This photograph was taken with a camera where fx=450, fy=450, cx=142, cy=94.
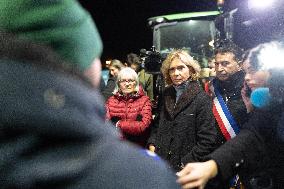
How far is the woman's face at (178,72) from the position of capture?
4.45 metres

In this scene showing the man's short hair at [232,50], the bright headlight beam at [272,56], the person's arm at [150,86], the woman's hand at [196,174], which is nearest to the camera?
the woman's hand at [196,174]

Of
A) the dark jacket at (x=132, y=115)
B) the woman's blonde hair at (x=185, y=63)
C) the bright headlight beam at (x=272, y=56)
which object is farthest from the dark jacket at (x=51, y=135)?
the dark jacket at (x=132, y=115)

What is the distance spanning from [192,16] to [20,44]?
31.7 ft

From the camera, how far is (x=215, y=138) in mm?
4012

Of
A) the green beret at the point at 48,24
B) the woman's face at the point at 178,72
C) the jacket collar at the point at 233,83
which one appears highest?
the green beret at the point at 48,24

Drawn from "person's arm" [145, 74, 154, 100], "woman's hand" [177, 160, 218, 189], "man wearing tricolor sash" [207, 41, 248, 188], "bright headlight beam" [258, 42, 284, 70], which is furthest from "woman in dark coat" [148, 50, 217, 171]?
"person's arm" [145, 74, 154, 100]

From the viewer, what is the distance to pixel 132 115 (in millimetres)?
5273

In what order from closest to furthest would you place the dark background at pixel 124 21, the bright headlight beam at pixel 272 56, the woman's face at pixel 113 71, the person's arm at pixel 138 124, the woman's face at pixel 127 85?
the bright headlight beam at pixel 272 56 → the person's arm at pixel 138 124 → the woman's face at pixel 127 85 → the woman's face at pixel 113 71 → the dark background at pixel 124 21

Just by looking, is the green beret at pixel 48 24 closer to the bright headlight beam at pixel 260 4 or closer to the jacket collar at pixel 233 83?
the bright headlight beam at pixel 260 4

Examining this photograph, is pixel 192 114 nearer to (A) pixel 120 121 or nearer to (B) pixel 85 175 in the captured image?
(A) pixel 120 121

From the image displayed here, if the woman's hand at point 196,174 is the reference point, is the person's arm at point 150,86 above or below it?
below

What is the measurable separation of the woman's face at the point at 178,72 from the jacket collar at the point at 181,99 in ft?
0.32

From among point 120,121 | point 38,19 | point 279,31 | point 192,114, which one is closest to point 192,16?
point 120,121

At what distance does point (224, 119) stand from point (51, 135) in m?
3.45
